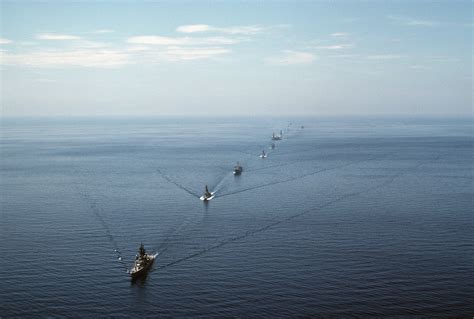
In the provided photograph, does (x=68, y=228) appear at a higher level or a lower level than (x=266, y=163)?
lower

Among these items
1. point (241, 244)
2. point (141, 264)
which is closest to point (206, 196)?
point (241, 244)

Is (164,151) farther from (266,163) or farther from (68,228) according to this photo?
(68,228)

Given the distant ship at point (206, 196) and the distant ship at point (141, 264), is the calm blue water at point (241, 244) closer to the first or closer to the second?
the distant ship at point (141, 264)

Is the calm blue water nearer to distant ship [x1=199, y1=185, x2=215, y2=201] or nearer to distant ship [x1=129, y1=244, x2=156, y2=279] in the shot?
distant ship [x1=129, y1=244, x2=156, y2=279]

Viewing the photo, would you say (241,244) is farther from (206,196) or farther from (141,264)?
(206,196)

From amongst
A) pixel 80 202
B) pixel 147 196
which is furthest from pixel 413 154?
pixel 80 202

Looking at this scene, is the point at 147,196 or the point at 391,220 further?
the point at 147,196
